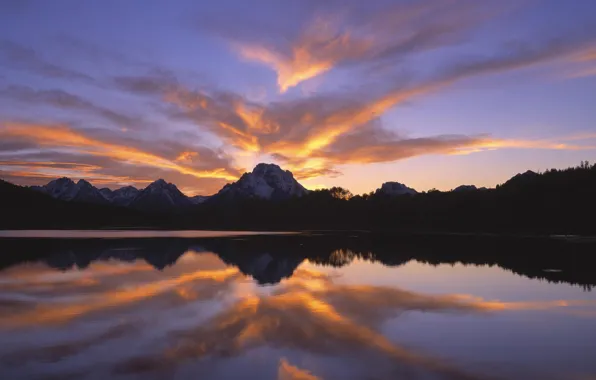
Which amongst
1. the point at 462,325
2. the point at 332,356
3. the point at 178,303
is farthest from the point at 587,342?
the point at 178,303

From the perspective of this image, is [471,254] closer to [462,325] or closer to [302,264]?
[302,264]

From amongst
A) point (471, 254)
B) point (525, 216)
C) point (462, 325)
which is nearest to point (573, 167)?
point (525, 216)

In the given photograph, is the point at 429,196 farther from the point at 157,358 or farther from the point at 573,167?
the point at 157,358

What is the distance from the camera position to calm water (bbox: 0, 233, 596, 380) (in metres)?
13.5

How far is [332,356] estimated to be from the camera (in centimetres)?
1455

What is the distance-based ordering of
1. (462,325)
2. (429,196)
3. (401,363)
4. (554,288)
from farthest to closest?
(429,196), (554,288), (462,325), (401,363)

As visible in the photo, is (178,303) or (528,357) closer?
(528,357)

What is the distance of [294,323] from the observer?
747 inches

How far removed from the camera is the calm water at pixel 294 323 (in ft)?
44.2

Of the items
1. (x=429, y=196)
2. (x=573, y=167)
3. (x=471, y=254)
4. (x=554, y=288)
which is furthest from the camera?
(x=429, y=196)

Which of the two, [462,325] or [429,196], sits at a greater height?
[429,196]

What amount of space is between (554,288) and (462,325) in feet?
43.6

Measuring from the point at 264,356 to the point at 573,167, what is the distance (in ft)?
454

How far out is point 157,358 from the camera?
14.1 metres
